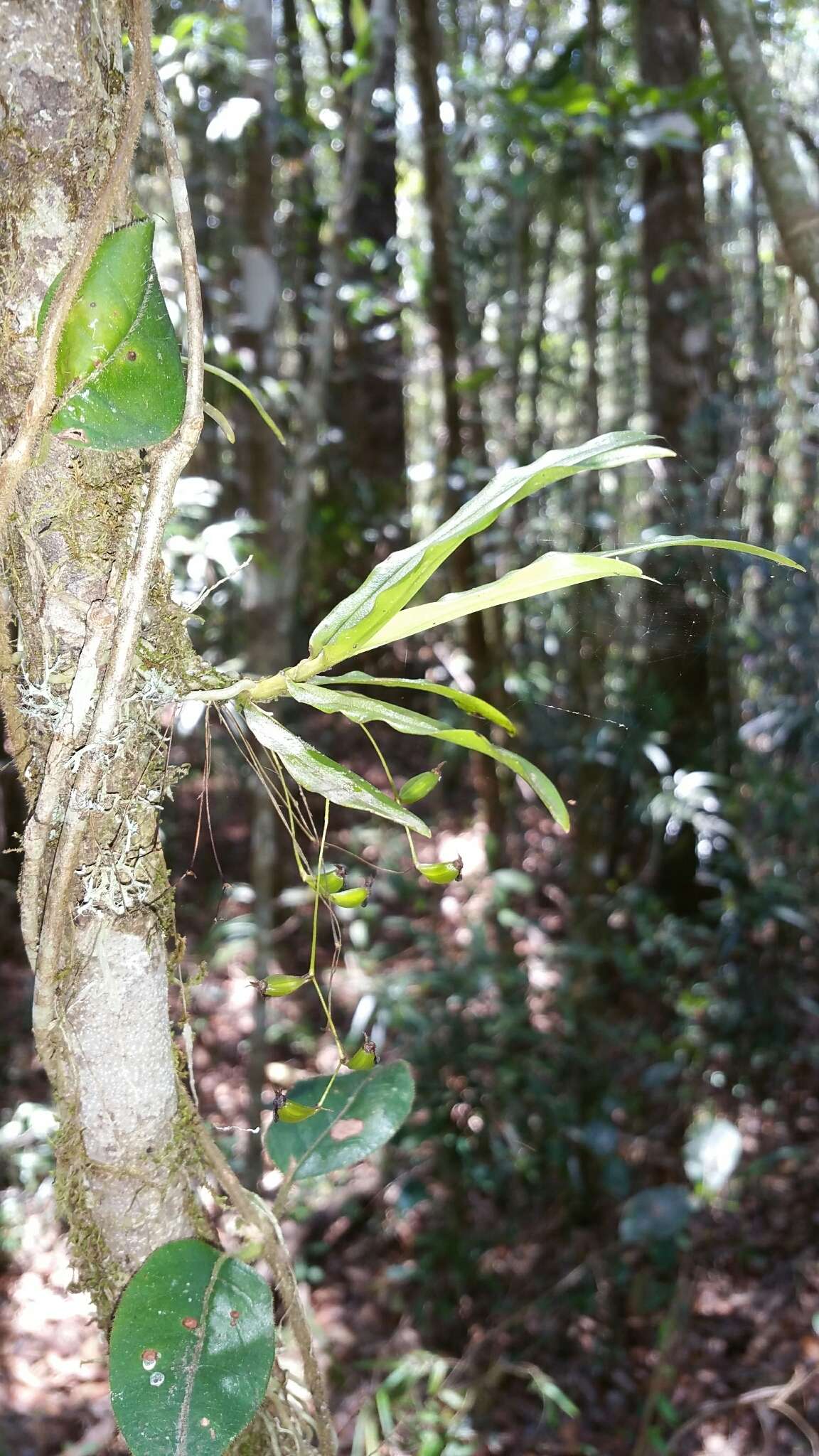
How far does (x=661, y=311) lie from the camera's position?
9.07ft

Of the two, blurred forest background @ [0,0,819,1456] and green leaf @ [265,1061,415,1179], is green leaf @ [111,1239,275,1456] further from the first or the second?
blurred forest background @ [0,0,819,1456]

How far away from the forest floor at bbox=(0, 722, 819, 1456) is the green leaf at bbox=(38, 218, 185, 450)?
126 cm

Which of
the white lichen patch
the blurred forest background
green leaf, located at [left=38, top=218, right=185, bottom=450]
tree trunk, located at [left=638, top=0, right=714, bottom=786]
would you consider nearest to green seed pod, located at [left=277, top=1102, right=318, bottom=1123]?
the white lichen patch

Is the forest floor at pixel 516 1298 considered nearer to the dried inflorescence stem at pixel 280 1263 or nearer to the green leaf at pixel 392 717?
the dried inflorescence stem at pixel 280 1263

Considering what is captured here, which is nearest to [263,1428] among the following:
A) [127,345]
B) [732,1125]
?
[127,345]

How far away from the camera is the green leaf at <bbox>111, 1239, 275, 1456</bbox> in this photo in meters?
0.45

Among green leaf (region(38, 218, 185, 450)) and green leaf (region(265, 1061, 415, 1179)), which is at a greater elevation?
green leaf (region(38, 218, 185, 450))

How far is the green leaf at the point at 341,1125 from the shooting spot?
63 centimetres

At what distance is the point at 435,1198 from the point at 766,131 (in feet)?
6.25

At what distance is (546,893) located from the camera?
2.94 m

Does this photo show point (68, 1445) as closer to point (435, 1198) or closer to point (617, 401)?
point (435, 1198)

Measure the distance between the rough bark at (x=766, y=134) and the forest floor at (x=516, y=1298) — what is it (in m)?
1.25

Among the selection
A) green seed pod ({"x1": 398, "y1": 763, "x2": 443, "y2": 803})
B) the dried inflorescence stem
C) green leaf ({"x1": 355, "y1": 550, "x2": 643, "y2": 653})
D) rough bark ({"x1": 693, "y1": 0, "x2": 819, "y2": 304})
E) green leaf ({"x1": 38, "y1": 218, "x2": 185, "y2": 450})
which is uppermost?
rough bark ({"x1": 693, "y1": 0, "x2": 819, "y2": 304})

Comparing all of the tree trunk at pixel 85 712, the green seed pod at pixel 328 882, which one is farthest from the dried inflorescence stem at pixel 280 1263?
the green seed pod at pixel 328 882
